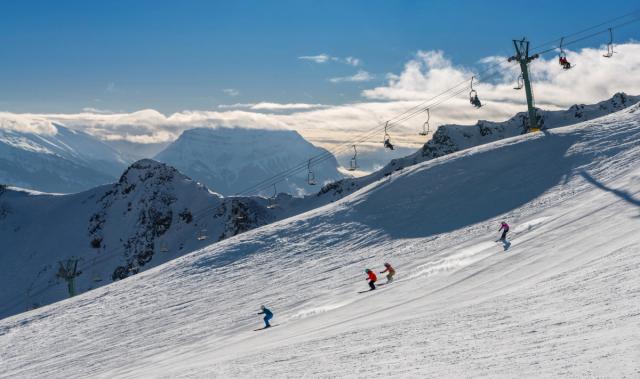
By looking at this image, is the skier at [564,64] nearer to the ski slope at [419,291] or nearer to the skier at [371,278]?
the ski slope at [419,291]

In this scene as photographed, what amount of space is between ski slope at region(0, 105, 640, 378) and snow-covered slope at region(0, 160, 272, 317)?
8619cm

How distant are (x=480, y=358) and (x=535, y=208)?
77.4 feet

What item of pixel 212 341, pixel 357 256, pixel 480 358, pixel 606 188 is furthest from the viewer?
pixel 357 256

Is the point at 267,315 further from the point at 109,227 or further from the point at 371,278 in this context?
the point at 109,227

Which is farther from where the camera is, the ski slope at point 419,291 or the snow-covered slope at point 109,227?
the snow-covered slope at point 109,227

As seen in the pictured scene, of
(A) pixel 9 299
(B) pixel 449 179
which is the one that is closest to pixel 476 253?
(B) pixel 449 179

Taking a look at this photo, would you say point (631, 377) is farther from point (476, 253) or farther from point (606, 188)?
point (606, 188)

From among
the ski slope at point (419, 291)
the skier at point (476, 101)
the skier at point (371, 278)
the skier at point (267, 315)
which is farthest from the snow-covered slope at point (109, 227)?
the skier at point (371, 278)

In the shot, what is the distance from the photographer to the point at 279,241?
42375mm

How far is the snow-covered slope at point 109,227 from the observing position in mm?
129250

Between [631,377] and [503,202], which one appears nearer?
[631,377]

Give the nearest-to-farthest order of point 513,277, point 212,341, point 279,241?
point 513,277, point 212,341, point 279,241

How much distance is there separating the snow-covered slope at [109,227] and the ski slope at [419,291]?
86.2 m

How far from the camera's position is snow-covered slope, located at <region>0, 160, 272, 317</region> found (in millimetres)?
129250
